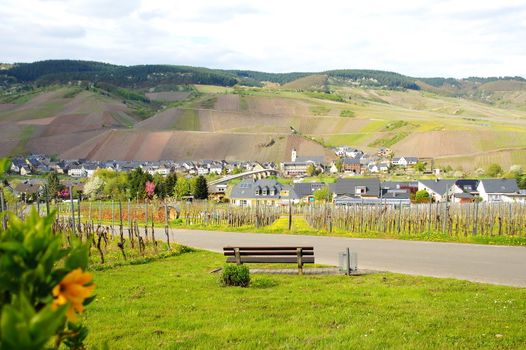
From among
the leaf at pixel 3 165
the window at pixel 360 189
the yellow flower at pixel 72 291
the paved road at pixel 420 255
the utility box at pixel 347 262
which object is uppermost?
the leaf at pixel 3 165

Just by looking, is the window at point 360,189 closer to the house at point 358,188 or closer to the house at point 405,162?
the house at point 358,188

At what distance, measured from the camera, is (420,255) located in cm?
1905

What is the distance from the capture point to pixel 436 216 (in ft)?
87.5

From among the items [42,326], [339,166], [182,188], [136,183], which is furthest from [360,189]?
[42,326]

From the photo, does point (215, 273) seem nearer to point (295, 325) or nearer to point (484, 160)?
point (295, 325)

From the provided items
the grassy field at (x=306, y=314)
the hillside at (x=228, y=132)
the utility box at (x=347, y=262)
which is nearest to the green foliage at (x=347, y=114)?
the hillside at (x=228, y=132)

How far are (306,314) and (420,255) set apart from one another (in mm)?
11064

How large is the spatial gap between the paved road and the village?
6356mm

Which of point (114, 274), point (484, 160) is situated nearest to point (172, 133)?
point (484, 160)

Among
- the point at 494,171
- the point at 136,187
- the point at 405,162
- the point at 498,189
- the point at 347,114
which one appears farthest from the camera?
the point at 347,114

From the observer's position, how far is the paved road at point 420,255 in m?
15.0

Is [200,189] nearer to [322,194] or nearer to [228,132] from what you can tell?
[322,194]

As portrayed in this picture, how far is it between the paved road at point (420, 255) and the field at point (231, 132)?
8824cm

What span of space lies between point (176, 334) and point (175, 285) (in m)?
4.46
